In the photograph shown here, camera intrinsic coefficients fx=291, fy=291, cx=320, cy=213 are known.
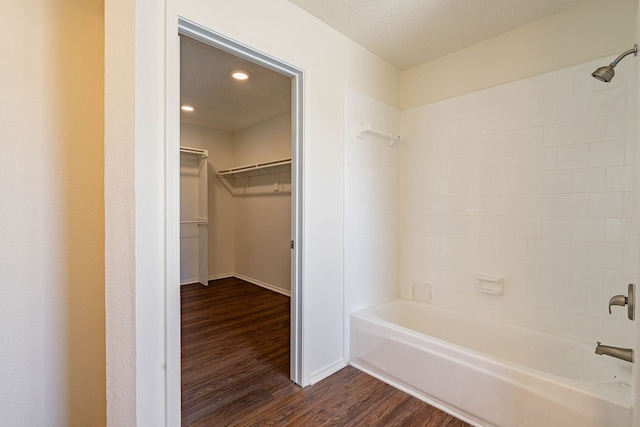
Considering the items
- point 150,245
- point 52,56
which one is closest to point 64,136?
point 52,56

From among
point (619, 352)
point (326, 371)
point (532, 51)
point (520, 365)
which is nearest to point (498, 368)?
point (520, 365)

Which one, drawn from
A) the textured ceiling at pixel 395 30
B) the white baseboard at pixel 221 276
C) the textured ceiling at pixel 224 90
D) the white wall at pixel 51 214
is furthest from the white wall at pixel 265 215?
the white wall at pixel 51 214

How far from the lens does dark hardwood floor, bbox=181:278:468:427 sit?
1612 mm

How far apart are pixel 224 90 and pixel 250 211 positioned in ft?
6.41

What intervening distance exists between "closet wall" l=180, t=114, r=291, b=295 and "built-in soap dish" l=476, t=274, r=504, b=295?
91.3 inches

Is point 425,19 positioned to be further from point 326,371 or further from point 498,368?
point 326,371

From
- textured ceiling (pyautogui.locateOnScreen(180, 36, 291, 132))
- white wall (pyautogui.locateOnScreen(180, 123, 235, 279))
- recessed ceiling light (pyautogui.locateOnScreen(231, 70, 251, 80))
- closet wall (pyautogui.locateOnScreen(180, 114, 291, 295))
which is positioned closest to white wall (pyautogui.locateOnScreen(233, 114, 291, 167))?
closet wall (pyautogui.locateOnScreen(180, 114, 291, 295))

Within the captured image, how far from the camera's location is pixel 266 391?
1854 mm

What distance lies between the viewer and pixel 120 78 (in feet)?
3.36

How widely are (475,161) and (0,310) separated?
2.74 meters

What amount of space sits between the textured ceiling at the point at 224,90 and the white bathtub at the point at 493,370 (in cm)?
229

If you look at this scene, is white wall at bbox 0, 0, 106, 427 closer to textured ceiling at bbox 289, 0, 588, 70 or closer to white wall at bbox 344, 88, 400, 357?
textured ceiling at bbox 289, 0, 588, 70

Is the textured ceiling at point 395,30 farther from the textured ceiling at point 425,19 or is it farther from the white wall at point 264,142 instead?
the white wall at point 264,142

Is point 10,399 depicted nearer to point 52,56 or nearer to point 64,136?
point 64,136
